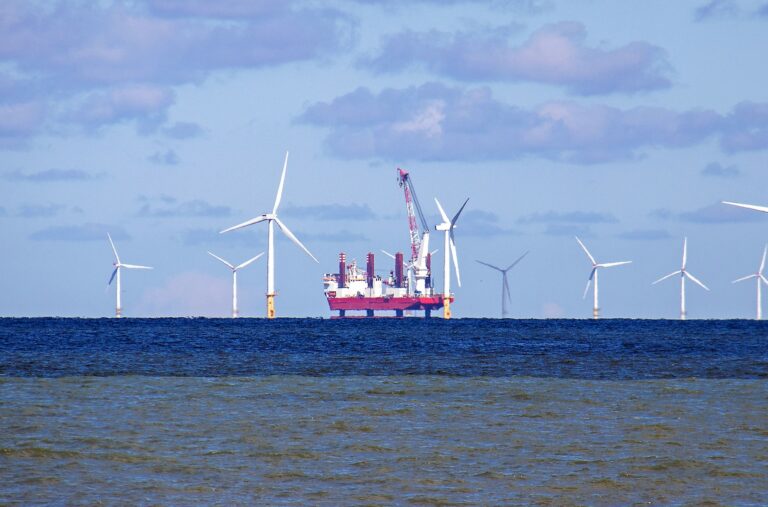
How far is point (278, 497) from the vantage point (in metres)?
29.4

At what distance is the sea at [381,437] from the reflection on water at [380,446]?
0.09 metres

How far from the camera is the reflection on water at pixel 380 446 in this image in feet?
98.8

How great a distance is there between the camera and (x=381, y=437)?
4056 centimetres

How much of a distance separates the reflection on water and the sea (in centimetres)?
9

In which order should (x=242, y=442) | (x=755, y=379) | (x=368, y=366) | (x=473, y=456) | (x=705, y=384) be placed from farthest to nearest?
(x=368, y=366), (x=755, y=379), (x=705, y=384), (x=242, y=442), (x=473, y=456)

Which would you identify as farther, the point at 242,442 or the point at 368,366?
the point at 368,366

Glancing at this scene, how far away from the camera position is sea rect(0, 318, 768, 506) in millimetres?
30266

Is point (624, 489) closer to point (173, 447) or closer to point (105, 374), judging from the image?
point (173, 447)

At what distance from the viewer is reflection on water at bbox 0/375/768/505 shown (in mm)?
30109

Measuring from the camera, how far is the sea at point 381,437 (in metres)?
30.3

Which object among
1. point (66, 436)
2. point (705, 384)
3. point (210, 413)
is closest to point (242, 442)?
point (66, 436)

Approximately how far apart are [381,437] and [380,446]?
94.8 inches

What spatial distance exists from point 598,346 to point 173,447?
315 ft

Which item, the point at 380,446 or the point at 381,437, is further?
the point at 381,437
